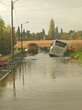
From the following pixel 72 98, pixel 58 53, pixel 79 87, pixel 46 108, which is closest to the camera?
pixel 46 108

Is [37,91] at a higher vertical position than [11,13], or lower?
lower

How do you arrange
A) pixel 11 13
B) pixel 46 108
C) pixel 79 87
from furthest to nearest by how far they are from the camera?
1. pixel 11 13
2. pixel 79 87
3. pixel 46 108

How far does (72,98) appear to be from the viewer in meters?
18.4

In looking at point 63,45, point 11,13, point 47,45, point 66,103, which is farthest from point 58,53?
point 66,103

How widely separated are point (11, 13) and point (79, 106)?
39863mm

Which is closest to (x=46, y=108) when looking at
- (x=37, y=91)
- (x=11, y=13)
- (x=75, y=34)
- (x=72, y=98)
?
(x=72, y=98)

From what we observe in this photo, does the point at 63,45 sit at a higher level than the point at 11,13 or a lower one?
lower

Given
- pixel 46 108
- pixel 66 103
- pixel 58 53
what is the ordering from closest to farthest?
pixel 46 108 → pixel 66 103 → pixel 58 53

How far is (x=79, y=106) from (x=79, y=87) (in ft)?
23.6

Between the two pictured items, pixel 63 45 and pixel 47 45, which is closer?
pixel 63 45

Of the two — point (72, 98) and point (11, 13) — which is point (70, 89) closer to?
point (72, 98)

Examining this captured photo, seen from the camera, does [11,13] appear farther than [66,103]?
Yes

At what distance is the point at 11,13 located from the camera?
5503cm

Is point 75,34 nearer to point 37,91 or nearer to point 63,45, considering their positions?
point 63,45
